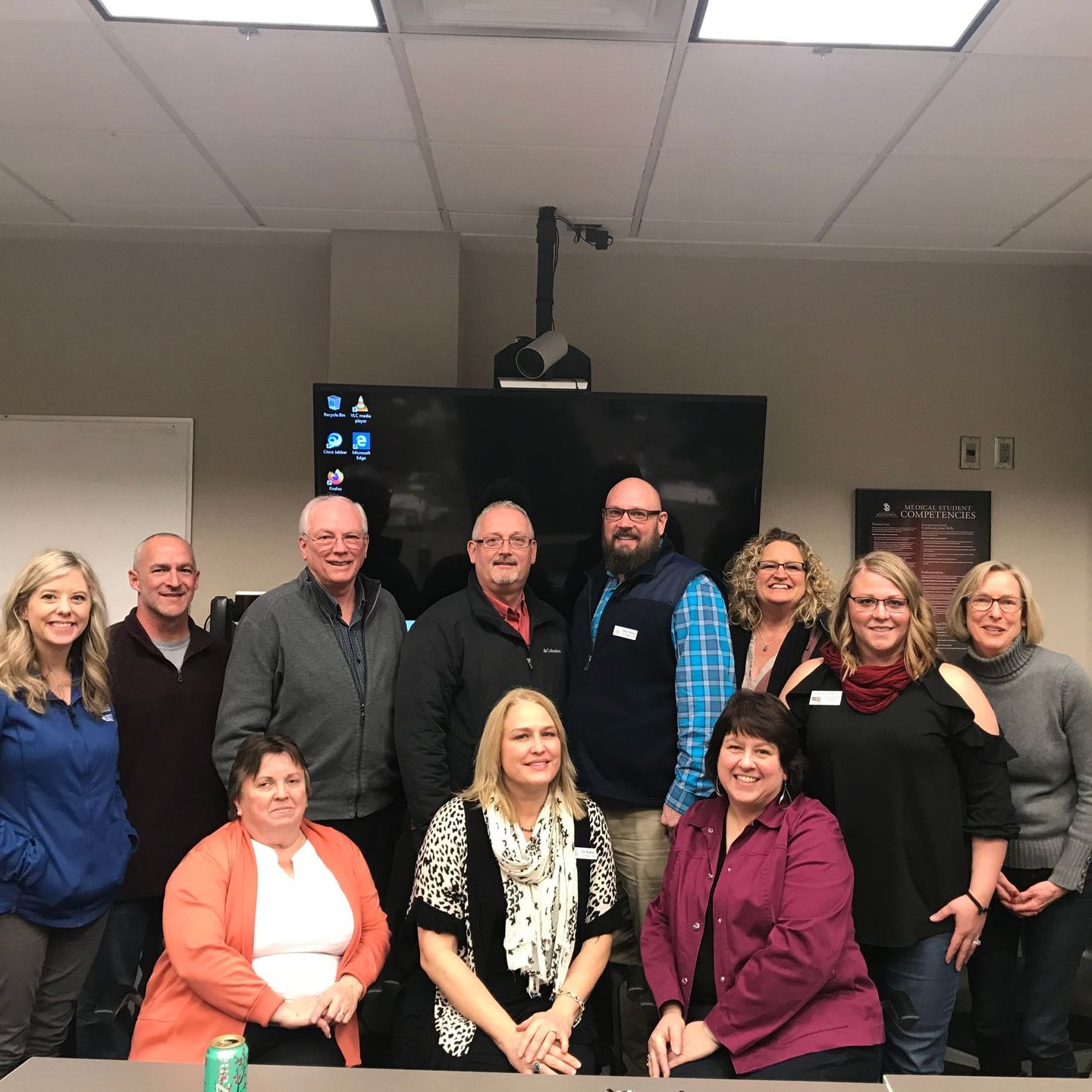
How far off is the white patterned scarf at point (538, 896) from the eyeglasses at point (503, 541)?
824 millimetres

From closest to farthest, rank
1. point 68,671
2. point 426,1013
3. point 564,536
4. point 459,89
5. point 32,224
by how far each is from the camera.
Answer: point 426,1013, point 68,671, point 459,89, point 564,536, point 32,224

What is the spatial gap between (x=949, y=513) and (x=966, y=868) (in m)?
2.32

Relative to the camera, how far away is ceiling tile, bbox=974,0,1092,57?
2.42 meters

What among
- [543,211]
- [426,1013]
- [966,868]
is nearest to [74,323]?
[543,211]

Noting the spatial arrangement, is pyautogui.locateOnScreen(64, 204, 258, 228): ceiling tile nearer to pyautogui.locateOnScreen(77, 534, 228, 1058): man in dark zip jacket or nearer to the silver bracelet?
pyautogui.locateOnScreen(77, 534, 228, 1058): man in dark zip jacket

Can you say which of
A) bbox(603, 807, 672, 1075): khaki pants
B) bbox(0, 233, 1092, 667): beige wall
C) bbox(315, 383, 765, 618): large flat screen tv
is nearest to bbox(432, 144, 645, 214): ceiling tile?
bbox(0, 233, 1092, 667): beige wall

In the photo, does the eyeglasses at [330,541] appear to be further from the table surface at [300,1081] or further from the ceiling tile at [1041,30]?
the ceiling tile at [1041,30]

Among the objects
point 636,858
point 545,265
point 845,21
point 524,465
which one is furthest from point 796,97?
point 636,858

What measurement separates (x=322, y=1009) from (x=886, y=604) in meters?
1.64

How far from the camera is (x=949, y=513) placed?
4.50 metres

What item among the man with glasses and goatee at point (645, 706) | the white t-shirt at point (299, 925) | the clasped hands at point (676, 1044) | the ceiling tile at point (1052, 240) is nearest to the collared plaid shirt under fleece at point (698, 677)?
the man with glasses and goatee at point (645, 706)

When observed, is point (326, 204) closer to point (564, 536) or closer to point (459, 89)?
point (459, 89)

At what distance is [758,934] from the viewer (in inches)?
91.5

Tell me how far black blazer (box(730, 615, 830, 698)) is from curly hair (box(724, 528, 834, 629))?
0.05 m
